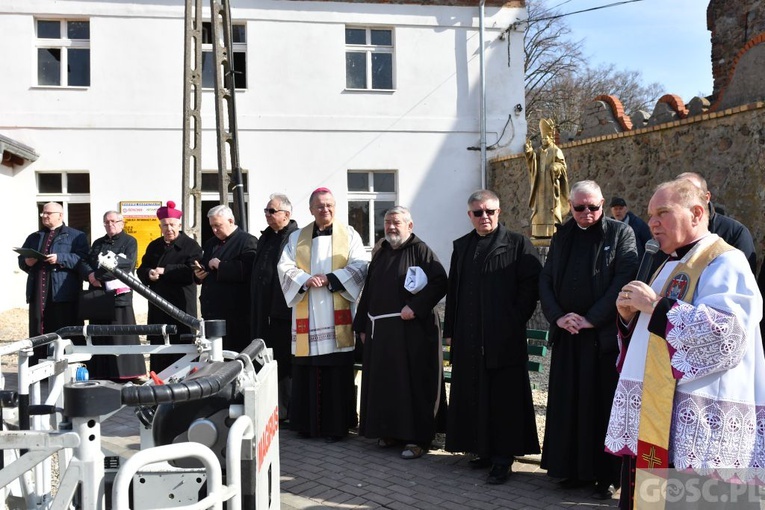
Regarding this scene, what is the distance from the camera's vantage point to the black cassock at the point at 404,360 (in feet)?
19.2

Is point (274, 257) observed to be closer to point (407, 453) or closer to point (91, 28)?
point (407, 453)

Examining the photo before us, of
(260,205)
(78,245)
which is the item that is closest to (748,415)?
(78,245)

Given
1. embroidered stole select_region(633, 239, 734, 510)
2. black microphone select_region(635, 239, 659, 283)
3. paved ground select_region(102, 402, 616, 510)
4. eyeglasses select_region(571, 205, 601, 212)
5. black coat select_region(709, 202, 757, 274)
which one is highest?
eyeglasses select_region(571, 205, 601, 212)

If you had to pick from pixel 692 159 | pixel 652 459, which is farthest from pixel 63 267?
pixel 692 159

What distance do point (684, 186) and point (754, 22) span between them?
15825 millimetres

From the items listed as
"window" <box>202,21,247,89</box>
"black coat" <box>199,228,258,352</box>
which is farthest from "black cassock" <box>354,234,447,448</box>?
"window" <box>202,21,247,89</box>

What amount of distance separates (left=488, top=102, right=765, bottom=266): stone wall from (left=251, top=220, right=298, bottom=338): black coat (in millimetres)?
6545

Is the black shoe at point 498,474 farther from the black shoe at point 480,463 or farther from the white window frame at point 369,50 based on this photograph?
the white window frame at point 369,50

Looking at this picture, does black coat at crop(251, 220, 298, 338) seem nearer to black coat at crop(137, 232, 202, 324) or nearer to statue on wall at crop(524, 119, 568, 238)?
black coat at crop(137, 232, 202, 324)

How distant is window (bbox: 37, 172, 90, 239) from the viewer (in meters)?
16.1

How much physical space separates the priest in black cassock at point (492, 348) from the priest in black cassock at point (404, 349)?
0.39m

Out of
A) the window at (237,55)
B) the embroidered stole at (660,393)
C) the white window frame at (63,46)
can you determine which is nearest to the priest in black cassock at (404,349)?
the embroidered stole at (660,393)

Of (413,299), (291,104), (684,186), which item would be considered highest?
(291,104)

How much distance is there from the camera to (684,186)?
10.8 feet
